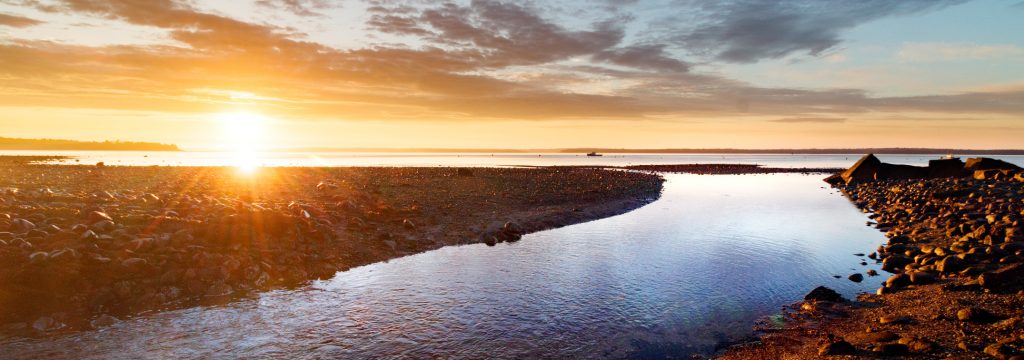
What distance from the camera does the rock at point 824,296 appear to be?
1346 cm

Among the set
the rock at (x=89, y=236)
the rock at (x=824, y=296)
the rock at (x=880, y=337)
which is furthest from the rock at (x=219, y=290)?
the rock at (x=824, y=296)

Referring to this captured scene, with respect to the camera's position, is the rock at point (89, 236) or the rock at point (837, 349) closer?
the rock at point (837, 349)

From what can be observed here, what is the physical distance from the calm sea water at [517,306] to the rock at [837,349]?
1940mm

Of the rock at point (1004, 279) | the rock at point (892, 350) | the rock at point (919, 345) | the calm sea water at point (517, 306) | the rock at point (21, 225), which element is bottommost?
the calm sea water at point (517, 306)

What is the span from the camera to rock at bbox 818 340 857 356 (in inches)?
371

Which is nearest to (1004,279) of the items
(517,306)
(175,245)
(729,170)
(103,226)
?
(517,306)

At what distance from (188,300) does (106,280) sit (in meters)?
2.16

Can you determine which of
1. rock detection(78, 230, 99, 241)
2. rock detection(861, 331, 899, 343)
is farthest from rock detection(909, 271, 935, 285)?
rock detection(78, 230, 99, 241)

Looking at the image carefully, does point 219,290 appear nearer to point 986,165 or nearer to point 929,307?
point 929,307

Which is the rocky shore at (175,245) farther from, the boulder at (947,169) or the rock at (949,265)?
the boulder at (947,169)

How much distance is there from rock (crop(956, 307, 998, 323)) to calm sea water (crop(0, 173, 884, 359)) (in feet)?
12.3

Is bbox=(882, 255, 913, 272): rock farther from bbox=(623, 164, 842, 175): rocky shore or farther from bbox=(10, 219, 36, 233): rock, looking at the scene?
bbox=(623, 164, 842, 175): rocky shore

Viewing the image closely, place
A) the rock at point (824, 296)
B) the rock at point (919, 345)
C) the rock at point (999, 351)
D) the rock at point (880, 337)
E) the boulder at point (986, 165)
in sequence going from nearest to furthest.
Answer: the rock at point (999, 351)
the rock at point (919, 345)
the rock at point (880, 337)
the rock at point (824, 296)
the boulder at point (986, 165)

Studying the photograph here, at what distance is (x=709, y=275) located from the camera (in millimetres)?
16875
